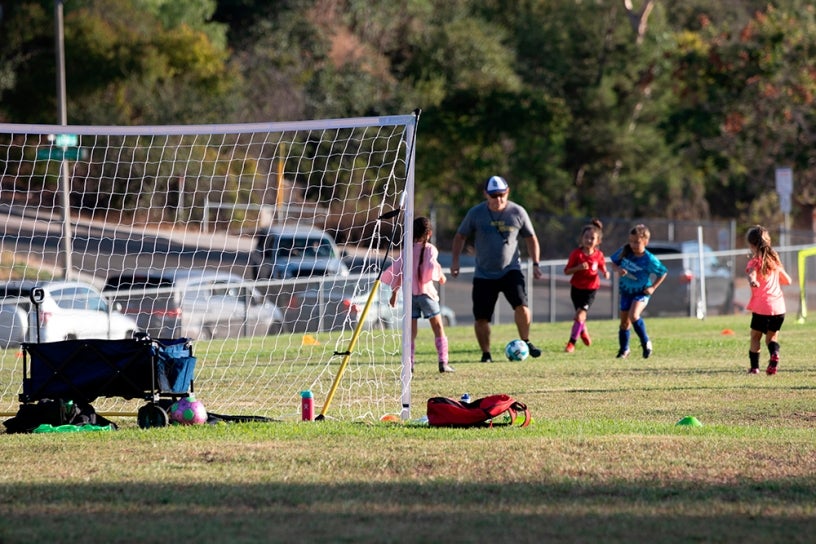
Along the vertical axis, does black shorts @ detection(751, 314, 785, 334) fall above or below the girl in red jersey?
below

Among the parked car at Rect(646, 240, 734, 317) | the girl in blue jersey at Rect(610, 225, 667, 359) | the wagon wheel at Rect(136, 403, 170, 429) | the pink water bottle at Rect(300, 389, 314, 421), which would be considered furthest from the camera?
the parked car at Rect(646, 240, 734, 317)

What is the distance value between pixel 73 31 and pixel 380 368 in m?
34.1

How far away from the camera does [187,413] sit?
9297mm

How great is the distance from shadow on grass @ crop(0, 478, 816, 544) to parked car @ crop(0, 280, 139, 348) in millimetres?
12348

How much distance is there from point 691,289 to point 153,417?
1958 cm

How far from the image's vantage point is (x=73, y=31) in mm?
44531

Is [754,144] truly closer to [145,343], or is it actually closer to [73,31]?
[73,31]

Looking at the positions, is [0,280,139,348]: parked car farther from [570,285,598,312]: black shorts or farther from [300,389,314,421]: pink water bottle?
[300,389,314,421]: pink water bottle

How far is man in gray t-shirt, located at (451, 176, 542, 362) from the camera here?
1392cm

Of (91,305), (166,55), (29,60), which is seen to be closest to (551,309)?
(91,305)

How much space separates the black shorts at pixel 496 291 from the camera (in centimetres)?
1400

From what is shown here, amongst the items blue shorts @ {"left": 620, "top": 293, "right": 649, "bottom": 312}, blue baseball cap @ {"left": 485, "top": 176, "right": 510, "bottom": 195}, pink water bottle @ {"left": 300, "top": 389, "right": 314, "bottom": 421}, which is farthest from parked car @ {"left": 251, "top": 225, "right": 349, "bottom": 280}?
pink water bottle @ {"left": 300, "top": 389, "right": 314, "bottom": 421}

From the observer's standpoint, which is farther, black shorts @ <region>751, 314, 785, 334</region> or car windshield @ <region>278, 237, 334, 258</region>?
car windshield @ <region>278, 237, 334, 258</region>

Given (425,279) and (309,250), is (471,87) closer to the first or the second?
(309,250)
